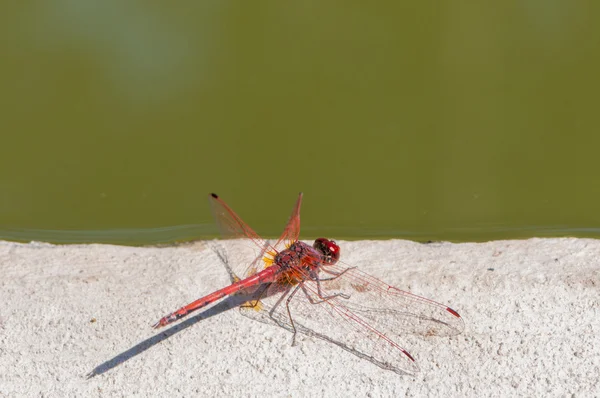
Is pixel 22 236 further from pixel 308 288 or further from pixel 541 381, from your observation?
pixel 541 381

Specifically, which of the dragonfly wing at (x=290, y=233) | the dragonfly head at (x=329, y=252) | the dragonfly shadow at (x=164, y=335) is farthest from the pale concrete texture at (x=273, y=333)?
the dragonfly wing at (x=290, y=233)

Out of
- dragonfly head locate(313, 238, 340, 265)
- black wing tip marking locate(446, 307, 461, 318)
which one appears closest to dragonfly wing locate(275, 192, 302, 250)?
dragonfly head locate(313, 238, 340, 265)

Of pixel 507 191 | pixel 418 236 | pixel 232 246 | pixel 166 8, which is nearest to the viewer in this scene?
pixel 232 246

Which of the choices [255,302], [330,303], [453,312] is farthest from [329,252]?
[453,312]

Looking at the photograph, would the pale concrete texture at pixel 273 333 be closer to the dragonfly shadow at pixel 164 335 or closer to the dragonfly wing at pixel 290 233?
the dragonfly shadow at pixel 164 335

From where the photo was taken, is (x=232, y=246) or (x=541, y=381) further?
(x=232, y=246)

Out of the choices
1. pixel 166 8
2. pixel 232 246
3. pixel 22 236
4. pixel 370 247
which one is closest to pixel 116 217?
pixel 22 236
